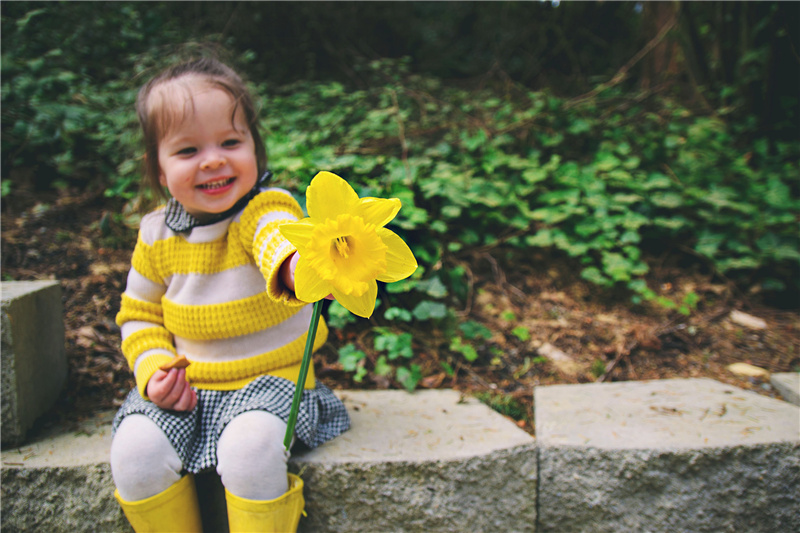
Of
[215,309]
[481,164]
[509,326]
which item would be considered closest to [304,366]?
[215,309]

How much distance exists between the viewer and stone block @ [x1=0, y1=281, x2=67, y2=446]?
139 centimetres

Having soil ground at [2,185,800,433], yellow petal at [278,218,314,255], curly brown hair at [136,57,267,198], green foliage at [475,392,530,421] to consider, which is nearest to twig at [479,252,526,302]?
soil ground at [2,185,800,433]

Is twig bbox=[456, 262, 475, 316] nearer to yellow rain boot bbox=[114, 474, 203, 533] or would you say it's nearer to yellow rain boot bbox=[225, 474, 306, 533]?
yellow rain boot bbox=[225, 474, 306, 533]

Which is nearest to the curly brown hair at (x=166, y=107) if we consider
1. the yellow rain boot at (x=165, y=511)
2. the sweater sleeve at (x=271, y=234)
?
the sweater sleeve at (x=271, y=234)

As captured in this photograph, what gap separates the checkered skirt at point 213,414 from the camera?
1.21m

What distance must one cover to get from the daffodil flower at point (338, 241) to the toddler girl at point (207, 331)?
1.20ft

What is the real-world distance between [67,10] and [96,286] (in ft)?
8.23

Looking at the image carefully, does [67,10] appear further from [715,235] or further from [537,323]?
[715,235]

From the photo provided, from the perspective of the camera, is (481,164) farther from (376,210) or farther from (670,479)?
(376,210)

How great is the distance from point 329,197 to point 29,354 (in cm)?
131

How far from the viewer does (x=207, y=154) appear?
1.21 meters

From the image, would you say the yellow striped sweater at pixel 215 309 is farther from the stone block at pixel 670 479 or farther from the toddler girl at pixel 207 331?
the stone block at pixel 670 479

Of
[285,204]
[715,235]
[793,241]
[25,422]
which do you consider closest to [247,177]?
[285,204]

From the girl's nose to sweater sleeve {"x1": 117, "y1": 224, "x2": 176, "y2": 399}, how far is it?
326 mm
